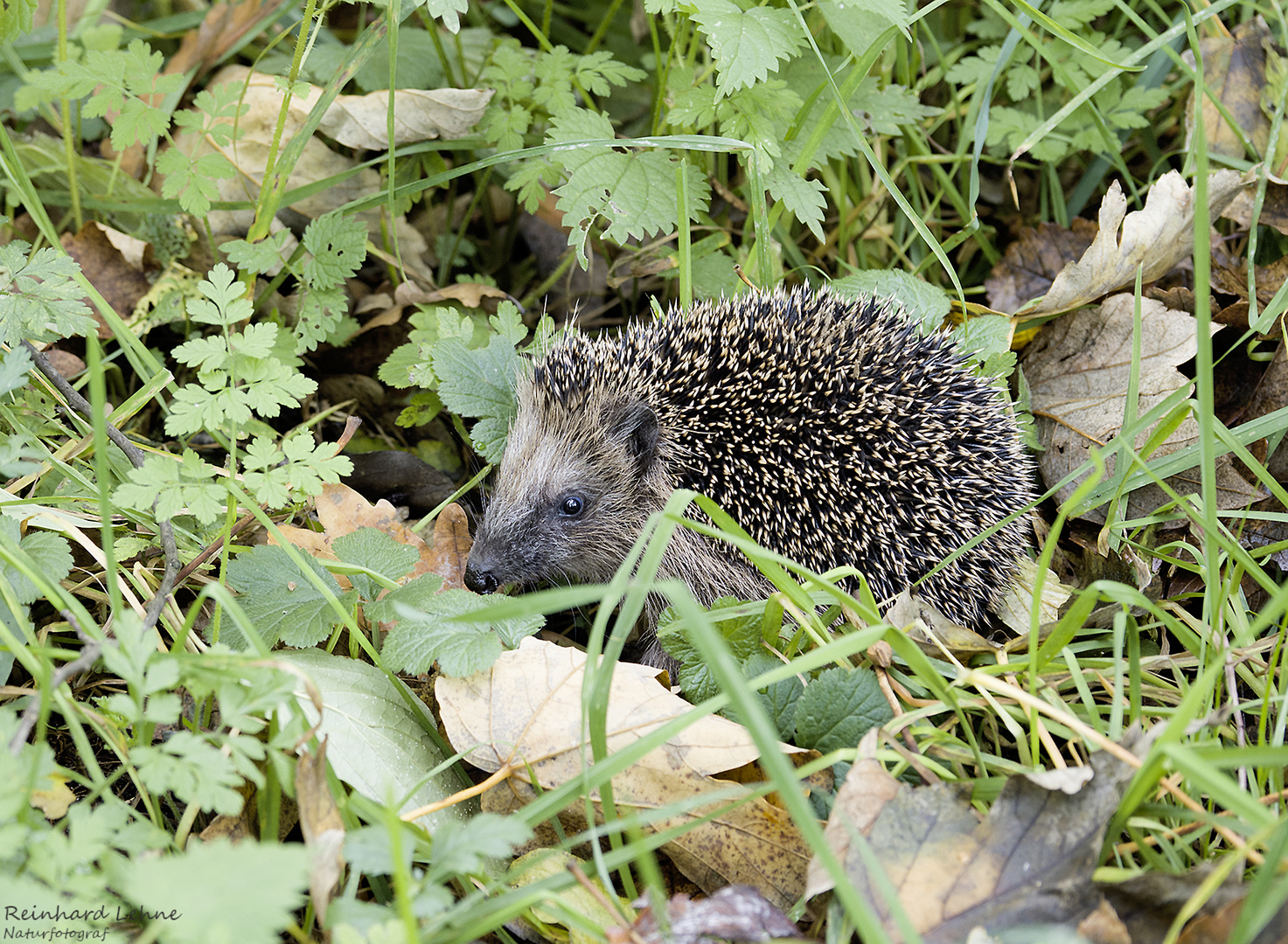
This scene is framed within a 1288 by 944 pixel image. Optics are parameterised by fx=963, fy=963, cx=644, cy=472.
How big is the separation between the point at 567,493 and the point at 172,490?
1.78 meters

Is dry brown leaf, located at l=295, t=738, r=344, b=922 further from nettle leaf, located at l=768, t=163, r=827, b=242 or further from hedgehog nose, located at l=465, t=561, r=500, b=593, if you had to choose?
nettle leaf, located at l=768, t=163, r=827, b=242

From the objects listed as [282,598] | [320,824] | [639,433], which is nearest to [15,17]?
[282,598]

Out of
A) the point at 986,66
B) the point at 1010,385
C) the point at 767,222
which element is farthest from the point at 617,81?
the point at 1010,385

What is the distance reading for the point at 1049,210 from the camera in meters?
5.24

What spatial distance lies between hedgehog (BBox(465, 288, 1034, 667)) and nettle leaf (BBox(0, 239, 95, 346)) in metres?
1.65

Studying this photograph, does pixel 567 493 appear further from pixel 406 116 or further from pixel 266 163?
pixel 266 163

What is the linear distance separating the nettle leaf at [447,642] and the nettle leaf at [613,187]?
→ 5.28ft

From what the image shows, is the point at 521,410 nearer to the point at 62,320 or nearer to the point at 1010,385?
the point at 62,320

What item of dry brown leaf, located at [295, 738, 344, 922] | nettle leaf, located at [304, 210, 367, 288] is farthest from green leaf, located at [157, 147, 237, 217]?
dry brown leaf, located at [295, 738, 344, 922]

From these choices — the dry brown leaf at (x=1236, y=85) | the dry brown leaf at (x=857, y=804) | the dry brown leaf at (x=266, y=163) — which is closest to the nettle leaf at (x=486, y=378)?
the dry brown leaf at (x=266, y=163)

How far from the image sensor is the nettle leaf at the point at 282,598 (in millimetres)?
2945

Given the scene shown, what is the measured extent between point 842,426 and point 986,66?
232 cm

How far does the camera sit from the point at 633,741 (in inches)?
108

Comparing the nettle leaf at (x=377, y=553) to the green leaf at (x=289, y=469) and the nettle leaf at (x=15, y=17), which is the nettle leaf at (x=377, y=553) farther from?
the nettle leaf at (x=15, y=17)
